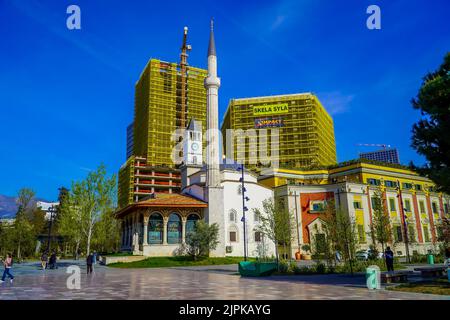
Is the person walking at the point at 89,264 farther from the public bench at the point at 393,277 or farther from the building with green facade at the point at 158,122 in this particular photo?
the building with green facade at the point at 158,122

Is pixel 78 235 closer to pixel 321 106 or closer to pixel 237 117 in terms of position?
pixel 237 117

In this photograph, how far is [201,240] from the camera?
1359 inches

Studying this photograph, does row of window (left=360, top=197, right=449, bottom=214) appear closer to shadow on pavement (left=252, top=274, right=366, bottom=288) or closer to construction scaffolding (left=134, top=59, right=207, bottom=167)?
shadow on pavement (left=252, top=274, right=366, bottom=288)

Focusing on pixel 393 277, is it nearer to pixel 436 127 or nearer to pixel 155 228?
pixel 436 127

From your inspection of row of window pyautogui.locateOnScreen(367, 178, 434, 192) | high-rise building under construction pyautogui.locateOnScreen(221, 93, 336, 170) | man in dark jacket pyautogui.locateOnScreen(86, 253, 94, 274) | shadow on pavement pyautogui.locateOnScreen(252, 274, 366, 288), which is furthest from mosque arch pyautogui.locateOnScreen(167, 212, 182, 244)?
high-rise building under construction pyautogui.locateOnScreen(221, 93, 336, 170)

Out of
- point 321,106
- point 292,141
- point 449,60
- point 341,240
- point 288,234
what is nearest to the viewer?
point 449,60

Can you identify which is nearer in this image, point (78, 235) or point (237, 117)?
point (78, 235)

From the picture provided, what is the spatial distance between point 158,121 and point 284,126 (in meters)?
33.8

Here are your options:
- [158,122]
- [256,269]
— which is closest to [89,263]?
[256,269]

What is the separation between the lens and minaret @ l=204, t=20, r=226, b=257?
130 ft

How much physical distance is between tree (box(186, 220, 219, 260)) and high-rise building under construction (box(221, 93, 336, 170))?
4754 cm
